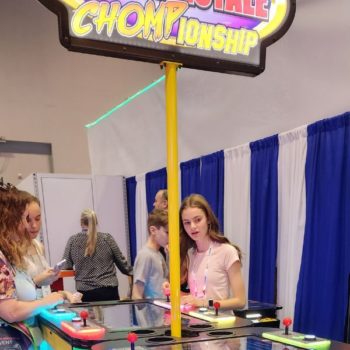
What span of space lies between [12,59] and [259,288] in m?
6.24

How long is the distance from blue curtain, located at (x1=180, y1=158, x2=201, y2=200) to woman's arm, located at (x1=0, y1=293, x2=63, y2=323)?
3.30 meters

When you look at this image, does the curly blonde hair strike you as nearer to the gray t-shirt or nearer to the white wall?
the gray t-shirt

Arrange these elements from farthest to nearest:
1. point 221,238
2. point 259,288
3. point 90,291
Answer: point 90,291
point 259,288
point 221,238

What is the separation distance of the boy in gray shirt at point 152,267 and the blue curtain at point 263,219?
1275mm

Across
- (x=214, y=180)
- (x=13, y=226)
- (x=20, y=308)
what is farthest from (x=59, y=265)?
(x=214, y=180)

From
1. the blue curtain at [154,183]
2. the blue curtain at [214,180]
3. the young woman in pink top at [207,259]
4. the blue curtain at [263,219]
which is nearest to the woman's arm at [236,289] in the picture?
the young woman in pink top at [207,259]

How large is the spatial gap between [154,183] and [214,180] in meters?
1.49

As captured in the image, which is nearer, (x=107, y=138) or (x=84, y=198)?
(x=84, y=198)

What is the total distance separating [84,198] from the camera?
6965mm

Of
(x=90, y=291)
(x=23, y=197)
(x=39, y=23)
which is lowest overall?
(x=90, y=291)

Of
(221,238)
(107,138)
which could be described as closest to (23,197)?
(221,238)

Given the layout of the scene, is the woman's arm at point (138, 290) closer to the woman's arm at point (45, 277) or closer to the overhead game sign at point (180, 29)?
the woman's arm at point (45, 277)

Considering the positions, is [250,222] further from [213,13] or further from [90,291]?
[213,13]

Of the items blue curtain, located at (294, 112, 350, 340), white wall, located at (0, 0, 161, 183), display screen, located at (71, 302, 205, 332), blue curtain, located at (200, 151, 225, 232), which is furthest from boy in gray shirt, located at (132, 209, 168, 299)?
white wall, located at (0, 0, 161, 183)
